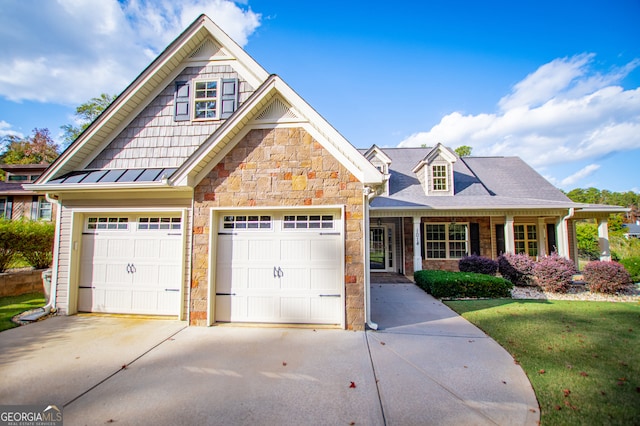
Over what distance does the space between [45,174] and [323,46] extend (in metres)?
8.33

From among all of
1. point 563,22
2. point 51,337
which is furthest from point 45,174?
point 563,22

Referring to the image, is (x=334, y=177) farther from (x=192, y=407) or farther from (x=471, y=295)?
(x=471, y=295)

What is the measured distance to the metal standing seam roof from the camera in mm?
5953

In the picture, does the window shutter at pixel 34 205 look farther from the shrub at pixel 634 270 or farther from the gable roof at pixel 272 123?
the shrub at pixel 634 270

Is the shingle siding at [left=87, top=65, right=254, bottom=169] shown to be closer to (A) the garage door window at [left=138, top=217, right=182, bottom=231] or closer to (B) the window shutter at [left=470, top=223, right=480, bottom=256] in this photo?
(A) the garage door window at [left=138, top=217, right=182, bottom=231]

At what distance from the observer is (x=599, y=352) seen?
425cm

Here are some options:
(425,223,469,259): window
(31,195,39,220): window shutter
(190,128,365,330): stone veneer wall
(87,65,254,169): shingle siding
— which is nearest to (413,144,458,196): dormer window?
(425,223,469,259): window

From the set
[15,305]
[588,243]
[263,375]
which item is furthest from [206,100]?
[588,243]

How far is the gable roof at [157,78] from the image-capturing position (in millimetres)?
6344

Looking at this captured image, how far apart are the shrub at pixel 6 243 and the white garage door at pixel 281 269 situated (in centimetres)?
781

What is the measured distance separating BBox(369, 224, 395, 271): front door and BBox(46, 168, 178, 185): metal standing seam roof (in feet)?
31.5

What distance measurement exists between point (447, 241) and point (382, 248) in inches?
122

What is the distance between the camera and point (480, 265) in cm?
1037

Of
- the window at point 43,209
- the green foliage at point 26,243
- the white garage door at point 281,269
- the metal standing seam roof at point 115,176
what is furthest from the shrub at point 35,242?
the window at point 43,209
